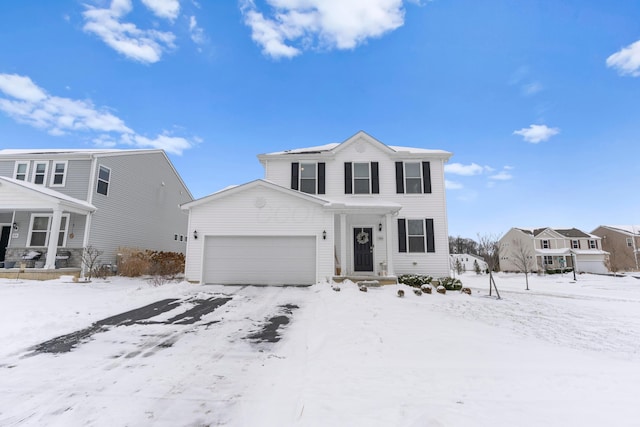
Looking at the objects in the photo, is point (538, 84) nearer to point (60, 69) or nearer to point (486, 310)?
point (486, 310)

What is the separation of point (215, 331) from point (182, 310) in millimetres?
2311

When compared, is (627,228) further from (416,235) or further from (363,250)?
(363,250)

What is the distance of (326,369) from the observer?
371 cm

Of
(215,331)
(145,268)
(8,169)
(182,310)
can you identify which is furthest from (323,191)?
(8,169)

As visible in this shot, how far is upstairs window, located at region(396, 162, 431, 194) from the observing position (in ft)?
43.9

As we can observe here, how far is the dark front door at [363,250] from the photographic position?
12492 millimetres

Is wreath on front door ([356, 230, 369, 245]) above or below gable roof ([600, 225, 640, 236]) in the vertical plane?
below

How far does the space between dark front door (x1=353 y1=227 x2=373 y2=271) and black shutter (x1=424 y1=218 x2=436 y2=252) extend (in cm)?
266

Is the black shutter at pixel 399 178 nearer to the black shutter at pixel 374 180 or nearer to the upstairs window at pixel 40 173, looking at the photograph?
the black shutter at pixel 374 180

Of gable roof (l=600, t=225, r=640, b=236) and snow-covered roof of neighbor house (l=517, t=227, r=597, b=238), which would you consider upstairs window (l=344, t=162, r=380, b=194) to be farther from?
gable roof (l=600, t=225, r=640, b=236)

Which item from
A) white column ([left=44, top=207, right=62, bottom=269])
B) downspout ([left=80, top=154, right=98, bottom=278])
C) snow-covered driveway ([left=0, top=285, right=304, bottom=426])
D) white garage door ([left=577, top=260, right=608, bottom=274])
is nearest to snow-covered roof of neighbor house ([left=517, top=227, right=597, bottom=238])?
white garage door ([left=577, top=260, right=608, bottom=274])

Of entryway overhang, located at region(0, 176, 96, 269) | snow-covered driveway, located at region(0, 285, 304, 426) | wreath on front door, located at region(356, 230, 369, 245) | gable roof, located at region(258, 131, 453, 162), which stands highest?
gable roof, located at region(258, 131, 453, 162)

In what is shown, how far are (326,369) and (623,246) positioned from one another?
50328 millimetres

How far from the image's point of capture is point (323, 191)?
1362 centimetres
